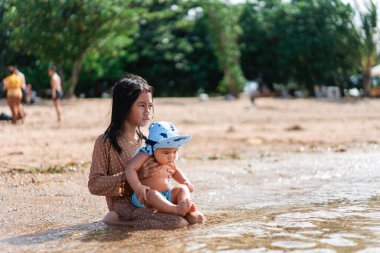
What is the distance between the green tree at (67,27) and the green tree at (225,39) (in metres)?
5.02

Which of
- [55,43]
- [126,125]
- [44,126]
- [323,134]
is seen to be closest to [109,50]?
[55,43]

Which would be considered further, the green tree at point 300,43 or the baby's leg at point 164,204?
the green tree at point 300,43

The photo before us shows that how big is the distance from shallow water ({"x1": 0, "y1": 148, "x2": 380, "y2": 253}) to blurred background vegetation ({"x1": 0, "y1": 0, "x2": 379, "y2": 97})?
14.2 m

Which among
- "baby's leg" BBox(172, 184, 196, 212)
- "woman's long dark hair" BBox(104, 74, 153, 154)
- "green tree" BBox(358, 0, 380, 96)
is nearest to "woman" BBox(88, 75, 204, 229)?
"woman's long dark hair" BBox(104, 74, 153, 154)

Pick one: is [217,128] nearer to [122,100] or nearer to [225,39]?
[122,100]

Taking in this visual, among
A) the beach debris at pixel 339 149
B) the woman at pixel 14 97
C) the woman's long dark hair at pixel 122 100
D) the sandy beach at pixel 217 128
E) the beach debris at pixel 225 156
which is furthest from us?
the woman at pixel 14 97

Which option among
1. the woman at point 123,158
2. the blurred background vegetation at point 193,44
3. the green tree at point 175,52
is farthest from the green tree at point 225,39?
the woman at point 123,158

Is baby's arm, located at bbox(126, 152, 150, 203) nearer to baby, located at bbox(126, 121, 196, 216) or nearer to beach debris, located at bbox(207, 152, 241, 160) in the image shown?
baby, located at bbox(126, 121, 196, 216)

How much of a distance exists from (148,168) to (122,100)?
0.51 metres

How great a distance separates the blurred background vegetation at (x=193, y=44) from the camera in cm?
2064

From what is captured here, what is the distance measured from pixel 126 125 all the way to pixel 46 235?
91cm

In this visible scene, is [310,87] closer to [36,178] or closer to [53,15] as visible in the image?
[53,15]

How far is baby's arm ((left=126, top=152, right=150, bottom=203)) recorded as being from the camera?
4023 mm

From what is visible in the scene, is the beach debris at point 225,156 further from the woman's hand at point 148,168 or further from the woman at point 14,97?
the woman at point 14,97
